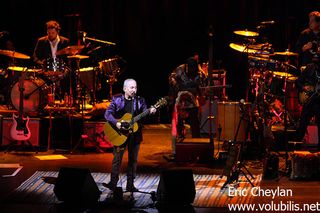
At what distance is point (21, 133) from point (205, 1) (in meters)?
6.25

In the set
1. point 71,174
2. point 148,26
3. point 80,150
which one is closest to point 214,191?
point 71,174

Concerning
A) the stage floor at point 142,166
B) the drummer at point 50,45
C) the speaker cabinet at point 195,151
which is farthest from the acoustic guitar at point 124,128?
the drummer at point 50,45

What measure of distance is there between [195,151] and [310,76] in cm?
263

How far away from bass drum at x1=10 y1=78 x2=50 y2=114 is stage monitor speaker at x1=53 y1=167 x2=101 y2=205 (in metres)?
4.74

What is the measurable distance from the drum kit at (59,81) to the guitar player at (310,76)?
466 cm

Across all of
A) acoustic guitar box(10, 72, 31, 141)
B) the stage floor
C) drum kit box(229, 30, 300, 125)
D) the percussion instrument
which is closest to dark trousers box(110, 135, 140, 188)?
the stage floor

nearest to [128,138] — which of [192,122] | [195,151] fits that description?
[195,151]

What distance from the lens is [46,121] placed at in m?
15.0

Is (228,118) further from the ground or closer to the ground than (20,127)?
further from the ground

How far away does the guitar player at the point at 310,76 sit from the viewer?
13.0 meters

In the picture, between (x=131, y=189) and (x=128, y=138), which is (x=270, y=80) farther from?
(x=131, y=189)

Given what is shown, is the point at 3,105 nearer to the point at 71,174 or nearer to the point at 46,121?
the point at 46,121

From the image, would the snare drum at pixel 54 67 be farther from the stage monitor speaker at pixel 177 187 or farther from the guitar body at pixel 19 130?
the stage monitor speaker at pixel 177 187

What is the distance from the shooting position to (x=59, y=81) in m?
15.6
